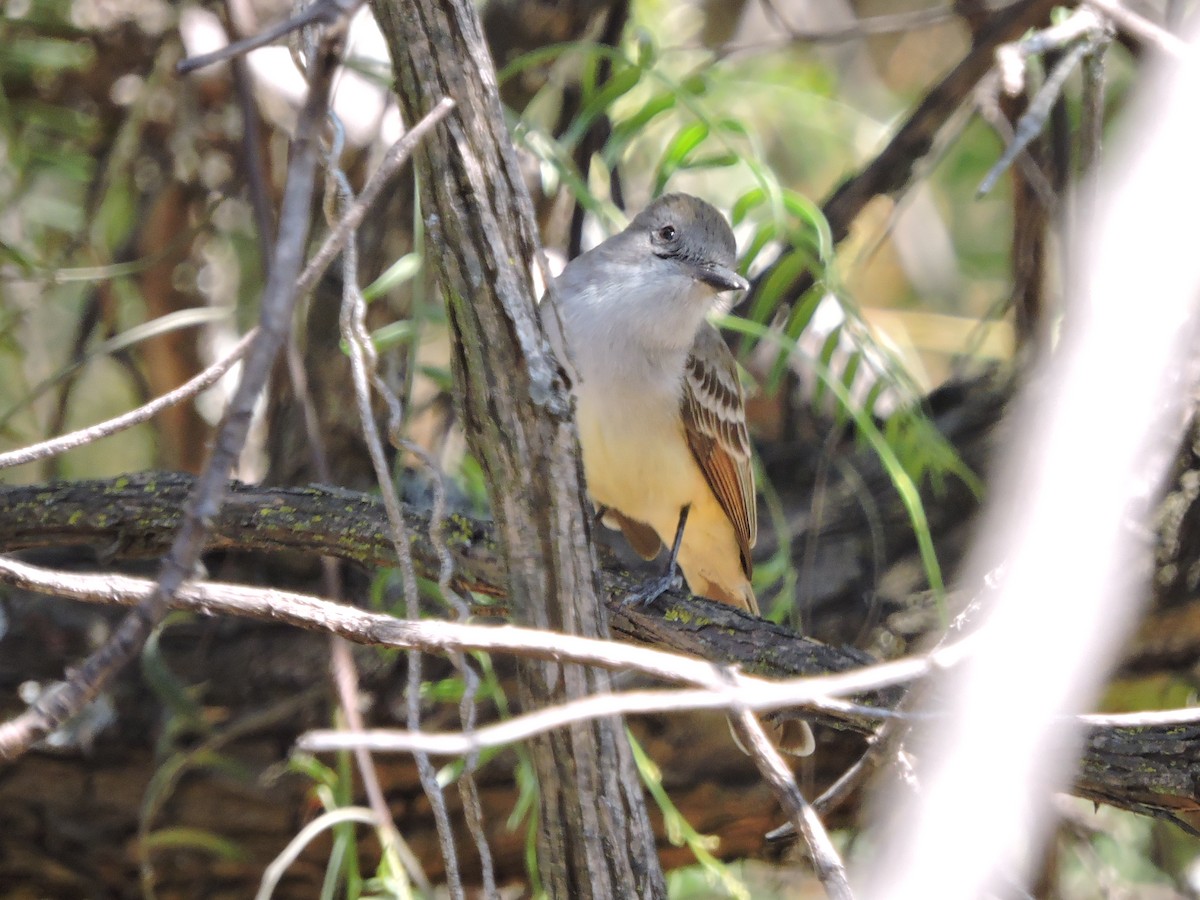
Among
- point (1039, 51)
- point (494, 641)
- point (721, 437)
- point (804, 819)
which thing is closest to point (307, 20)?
point (494, 641)

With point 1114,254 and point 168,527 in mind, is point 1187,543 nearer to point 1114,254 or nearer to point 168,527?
point 1114,254

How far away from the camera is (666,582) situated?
282 centimetres

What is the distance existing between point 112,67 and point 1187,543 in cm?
303

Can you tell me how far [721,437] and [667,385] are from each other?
0.68ft

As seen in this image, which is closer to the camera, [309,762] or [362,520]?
[362,520]

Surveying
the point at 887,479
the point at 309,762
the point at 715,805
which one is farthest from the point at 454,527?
the point at 887,479

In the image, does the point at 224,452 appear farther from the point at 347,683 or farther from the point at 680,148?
the point at 680,148

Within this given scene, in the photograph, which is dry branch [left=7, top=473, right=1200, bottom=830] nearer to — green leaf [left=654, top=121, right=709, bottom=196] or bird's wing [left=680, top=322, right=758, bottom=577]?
bird's wing [left=680, top=322, right=758, bottom=577]

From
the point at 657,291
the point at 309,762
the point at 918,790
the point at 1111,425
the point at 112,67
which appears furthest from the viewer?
the point at 112,67

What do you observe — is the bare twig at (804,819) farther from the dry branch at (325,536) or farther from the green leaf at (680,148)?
the green leaf at (680,148)

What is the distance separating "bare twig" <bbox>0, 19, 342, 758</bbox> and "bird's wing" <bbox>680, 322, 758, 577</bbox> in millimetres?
2114

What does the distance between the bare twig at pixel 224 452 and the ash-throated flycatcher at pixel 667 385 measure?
183cm

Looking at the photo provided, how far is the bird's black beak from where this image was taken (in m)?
2.79

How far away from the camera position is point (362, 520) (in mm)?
2217
